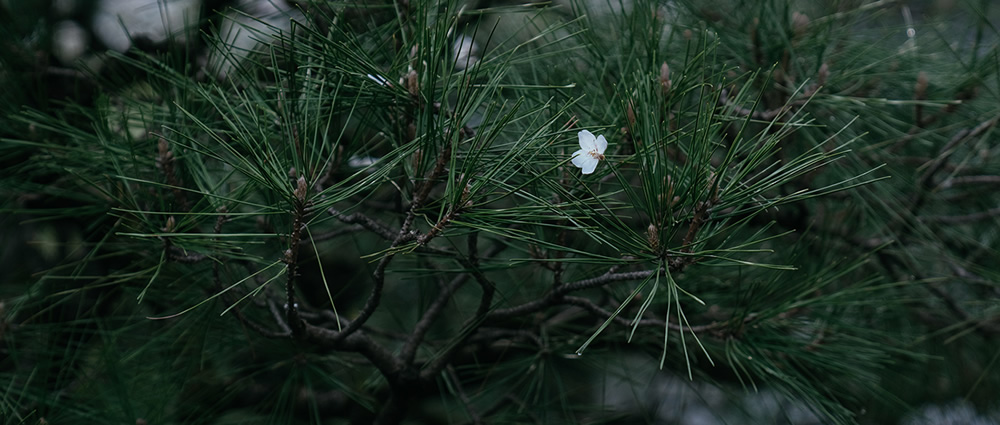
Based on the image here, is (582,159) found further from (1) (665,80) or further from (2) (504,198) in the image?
(2) (504,198)

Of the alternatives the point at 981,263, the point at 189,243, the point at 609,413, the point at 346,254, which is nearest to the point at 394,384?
the point at 189,243

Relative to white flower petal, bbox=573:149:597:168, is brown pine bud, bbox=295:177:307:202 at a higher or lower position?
higher

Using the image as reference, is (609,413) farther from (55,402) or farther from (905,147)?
(55,402)

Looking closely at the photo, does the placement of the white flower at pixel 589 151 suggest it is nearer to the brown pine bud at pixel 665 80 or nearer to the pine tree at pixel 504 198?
the pine tree at pixel 504 198

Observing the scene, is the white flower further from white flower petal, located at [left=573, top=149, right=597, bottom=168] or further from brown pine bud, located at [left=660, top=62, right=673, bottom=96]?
brown pine bud, located at [left=660, top=62, right=673, bottom=96]

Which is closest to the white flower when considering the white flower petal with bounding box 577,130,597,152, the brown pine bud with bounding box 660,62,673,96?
the white flower petal with bounding box 577,130,597,152

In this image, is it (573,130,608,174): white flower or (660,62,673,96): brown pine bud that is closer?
(573,130,608,174): white flower

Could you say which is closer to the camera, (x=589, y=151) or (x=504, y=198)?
(x=589, y=151)

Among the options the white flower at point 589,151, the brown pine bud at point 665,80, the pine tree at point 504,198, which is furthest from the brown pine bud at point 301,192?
the brown pine bud at point 665,80

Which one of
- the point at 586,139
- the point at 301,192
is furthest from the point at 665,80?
the point at 301,192
